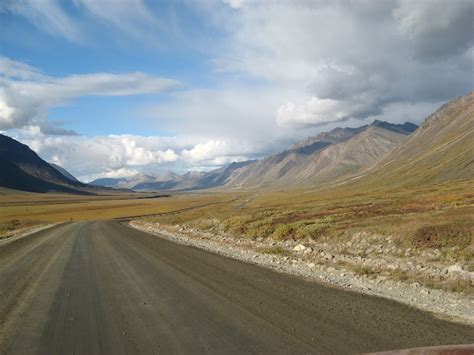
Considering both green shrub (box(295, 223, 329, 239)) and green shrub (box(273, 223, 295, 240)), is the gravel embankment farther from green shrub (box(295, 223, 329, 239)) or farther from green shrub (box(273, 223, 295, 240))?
green shrub (box(273, 223, 295, 240))

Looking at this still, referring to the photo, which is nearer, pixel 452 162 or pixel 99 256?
pixel 99 256

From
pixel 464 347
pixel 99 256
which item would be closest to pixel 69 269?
pixel 99 256

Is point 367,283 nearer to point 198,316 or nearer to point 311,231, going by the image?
point 198,316

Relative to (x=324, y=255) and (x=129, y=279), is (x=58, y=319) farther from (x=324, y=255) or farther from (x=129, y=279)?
(x=324, y=255)

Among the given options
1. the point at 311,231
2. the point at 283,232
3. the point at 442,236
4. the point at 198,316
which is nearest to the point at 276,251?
the point at 311,231

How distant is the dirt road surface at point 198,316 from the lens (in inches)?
349

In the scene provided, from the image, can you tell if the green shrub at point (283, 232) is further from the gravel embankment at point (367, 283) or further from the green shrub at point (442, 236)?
the green shrub at point (442, 236)

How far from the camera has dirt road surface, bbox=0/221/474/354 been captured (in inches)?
349

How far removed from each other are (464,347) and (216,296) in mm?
7776

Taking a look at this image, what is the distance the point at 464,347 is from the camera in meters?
7.43

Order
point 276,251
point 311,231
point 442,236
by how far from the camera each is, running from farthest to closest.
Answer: point 311,231, point 276,251, point 442,236

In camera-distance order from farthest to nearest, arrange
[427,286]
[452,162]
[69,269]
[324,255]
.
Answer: [452,162], [324,255], [69,269], [427,286]

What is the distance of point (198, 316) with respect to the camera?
11.0 m

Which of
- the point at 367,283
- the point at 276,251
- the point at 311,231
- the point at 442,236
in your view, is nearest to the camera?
the point at 367,283
